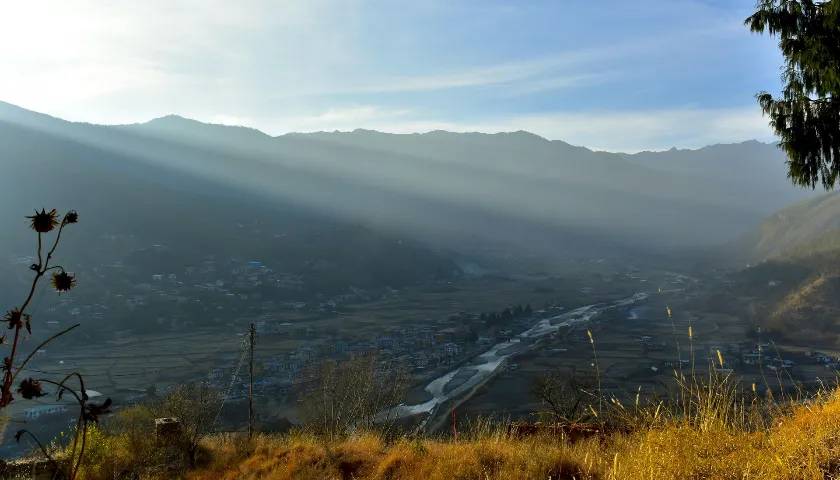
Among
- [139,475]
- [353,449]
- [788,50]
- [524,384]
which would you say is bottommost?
[524,384]

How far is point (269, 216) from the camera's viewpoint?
582 ft

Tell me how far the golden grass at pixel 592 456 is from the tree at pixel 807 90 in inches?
188

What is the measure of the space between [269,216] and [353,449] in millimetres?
177173

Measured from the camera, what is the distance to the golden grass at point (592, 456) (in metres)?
3.09

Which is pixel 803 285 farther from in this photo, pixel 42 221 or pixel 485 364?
pixel 42 221

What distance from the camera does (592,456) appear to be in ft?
13.4

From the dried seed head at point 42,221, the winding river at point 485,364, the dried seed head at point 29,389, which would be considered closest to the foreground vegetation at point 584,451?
the dried seed head at point 29,389

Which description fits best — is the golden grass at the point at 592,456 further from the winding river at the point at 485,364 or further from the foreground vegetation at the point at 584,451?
the winding river at the point at 485,364

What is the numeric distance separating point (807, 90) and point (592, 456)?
771cm

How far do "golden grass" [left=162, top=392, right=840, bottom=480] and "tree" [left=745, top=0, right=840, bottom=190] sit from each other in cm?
477

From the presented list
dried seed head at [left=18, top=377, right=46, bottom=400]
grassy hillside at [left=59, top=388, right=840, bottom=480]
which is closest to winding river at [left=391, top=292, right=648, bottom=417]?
grassy hillside at [left=59, top=388, right=840, bottom=480]

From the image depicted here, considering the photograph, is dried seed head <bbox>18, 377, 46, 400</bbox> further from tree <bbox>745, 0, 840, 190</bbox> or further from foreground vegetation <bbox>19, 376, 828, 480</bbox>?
tree <bbox>745, 0, 840, 190</bbox>

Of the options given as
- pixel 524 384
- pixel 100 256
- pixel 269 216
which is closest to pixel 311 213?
pixel 269 216

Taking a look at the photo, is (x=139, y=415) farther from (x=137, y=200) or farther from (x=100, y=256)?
(x=137, y=200)
